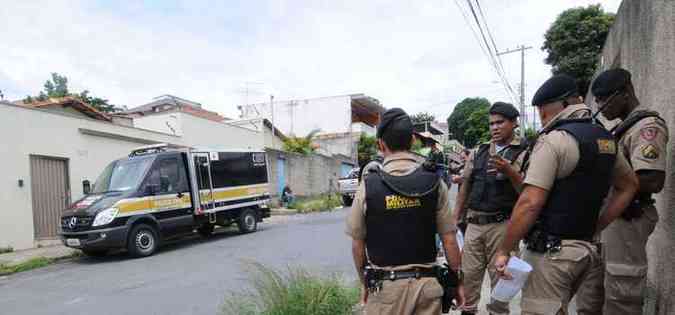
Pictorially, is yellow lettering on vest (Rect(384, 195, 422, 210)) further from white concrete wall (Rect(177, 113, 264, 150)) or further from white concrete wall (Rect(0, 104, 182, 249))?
white concrete wall (Rect(177, 113, 264, 150))

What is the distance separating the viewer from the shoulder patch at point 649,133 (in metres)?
2.42

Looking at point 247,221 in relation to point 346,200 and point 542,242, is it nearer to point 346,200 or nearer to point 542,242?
point 346,200

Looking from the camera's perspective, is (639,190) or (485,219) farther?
(485,219)

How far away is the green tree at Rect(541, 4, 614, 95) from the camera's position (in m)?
18.5

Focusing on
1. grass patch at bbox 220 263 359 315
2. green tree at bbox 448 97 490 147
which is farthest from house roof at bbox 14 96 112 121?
green tree at bbox 448 97 490 147

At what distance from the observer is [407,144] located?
2275mm

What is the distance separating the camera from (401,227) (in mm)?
2133

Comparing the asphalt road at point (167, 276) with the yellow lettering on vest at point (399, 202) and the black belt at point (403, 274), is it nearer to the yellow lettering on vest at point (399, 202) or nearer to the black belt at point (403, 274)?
the black belt at point (403, 274)

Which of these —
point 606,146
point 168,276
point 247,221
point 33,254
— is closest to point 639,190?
point 606,146

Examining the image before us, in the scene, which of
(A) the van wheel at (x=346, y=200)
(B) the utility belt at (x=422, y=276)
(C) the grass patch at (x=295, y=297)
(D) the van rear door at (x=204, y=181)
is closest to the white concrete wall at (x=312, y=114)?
(A) the van wheel at (x=346, y=200)

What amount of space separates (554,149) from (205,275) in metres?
5.51

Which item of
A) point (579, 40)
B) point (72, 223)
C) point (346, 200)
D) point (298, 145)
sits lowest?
point (346, 200)

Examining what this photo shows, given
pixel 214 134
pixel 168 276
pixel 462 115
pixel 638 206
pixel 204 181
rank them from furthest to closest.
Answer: pixel 462 115, pixel 214 134, pixel 204 181, pixel 168 276, pixel 638 206

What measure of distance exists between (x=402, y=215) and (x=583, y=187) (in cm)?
95
